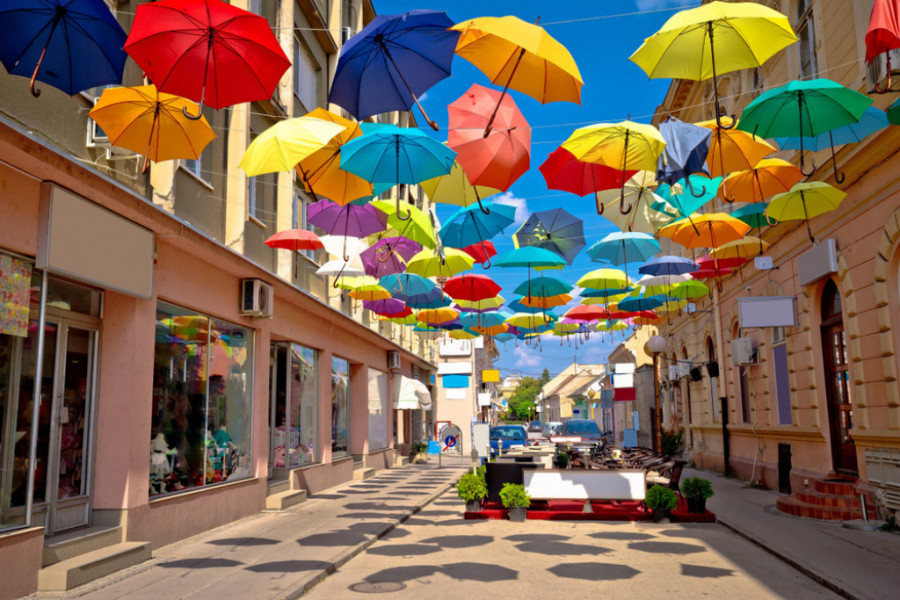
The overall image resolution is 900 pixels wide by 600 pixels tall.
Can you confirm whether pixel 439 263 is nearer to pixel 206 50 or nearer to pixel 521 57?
pixel 521 57

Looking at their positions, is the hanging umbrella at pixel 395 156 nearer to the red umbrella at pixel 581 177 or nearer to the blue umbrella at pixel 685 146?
the red umbrella at pixel 581 177

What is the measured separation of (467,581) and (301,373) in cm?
1087

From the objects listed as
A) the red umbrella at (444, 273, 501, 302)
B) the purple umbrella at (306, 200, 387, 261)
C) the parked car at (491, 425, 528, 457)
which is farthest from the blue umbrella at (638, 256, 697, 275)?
the parked car at (491, 425, 528, 457)

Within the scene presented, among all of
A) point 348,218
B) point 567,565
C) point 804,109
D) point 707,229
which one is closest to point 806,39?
point 707,229

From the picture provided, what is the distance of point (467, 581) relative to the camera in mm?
8586

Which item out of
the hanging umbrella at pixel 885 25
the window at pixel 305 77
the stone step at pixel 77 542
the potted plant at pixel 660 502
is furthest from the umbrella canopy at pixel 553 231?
the stone step at pixel 77 542

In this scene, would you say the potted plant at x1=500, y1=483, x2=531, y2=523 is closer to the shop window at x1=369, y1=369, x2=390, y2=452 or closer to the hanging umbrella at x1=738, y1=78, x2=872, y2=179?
the hanging umbrella at x1=738, y1=78, x2=872, y2=179

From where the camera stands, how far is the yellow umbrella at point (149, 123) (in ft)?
27.0

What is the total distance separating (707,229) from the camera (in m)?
13.2

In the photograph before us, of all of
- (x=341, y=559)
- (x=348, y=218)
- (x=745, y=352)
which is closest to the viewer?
(x=341, y=559)

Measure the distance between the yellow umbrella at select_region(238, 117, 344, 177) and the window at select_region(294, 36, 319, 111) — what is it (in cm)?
1031

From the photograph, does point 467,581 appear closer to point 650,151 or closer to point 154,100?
point 650,151

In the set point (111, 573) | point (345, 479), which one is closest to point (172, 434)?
point (111, 573)

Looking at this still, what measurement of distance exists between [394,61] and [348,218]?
16.2 ft
